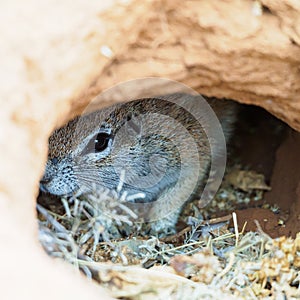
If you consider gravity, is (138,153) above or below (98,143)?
below

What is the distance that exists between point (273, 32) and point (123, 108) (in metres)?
1.12

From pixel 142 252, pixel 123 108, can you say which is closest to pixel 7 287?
pixel 142 252

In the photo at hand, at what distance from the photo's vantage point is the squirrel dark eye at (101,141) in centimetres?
319

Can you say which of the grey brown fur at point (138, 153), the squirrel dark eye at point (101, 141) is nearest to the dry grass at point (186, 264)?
the grey brown fur at point (138, 153)

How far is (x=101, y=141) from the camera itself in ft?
10.5

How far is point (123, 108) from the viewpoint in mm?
3270

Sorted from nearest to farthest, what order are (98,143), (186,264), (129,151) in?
(186,264) < (98,143) < (129,151)

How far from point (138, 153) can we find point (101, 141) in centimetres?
27

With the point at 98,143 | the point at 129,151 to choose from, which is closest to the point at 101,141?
the point at 98,143

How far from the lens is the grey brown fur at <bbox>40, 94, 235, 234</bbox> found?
308cm

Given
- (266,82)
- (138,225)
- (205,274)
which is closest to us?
A: (205,274)

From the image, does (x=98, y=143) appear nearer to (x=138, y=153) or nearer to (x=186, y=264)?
(x=138, y=153)

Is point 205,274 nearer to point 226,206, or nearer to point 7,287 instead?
point 7,287

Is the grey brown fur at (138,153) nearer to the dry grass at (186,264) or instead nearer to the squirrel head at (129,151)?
the squirrel head at (129,151)
